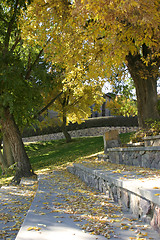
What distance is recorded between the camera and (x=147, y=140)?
716 centimetres

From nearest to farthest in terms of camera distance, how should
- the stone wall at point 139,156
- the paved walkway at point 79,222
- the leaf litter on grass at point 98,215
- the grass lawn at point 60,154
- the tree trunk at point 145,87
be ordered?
the paved walkway at point 79,222 < the leaf litter on grass at point 98,215 < the stone wall at point 139,156 < the tree trunk at point 145,87 < the grass lawn at point 60,154

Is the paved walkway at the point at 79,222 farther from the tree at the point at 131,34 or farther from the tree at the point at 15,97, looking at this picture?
the tree at the point at 15,97

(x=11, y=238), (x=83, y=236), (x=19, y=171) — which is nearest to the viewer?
(x=83, y=236)

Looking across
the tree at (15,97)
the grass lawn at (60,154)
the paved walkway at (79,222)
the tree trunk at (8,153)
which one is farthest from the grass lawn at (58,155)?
the paved walkway at (79,222)

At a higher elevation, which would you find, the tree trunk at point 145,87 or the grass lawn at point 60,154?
the tree trunk at point 145,87

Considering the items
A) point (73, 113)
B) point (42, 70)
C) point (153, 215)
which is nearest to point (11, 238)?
point (153, 215)

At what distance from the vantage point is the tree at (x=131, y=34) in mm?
5652

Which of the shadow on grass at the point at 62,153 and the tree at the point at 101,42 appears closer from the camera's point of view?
the tree at the point at 101,42

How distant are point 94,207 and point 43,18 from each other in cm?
730

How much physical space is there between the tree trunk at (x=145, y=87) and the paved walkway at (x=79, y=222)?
6.10 metres

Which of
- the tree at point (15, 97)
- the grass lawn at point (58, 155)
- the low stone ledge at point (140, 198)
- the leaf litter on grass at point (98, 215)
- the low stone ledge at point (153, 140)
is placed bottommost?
the grass lawn at point (58, 155)

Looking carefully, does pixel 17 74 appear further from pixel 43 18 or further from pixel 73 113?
pixel 73 113

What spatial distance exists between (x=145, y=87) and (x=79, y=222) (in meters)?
7.89

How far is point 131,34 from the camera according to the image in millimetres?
7551
